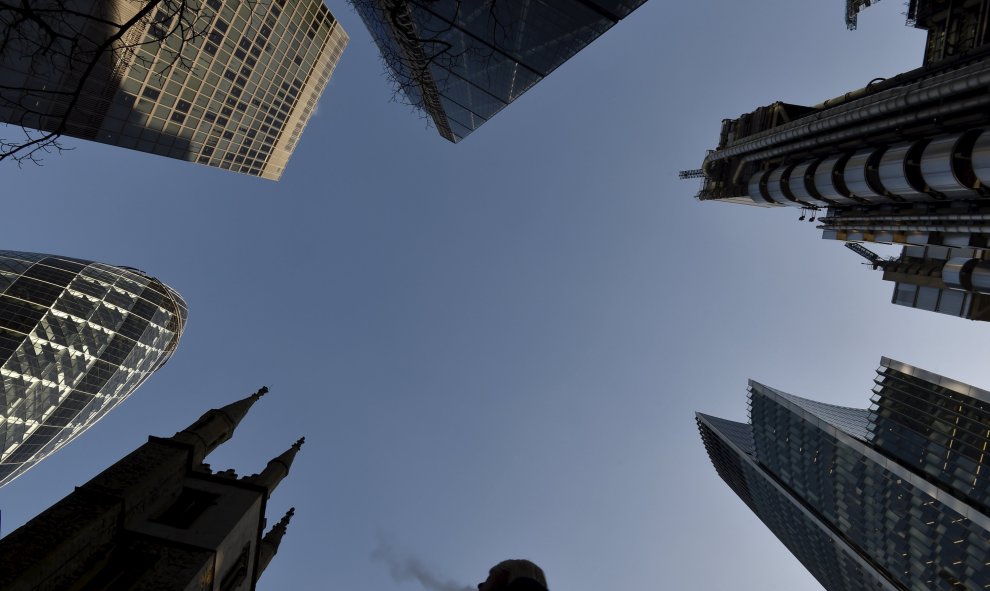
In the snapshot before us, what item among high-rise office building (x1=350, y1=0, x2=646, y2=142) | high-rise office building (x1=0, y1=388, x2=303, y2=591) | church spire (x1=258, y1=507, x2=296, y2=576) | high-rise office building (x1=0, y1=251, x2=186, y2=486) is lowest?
high-rise office building (x1=0, y1=251, x2=186, y2=486)

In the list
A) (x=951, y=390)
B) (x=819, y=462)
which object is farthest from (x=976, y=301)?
(x=819, y=462)

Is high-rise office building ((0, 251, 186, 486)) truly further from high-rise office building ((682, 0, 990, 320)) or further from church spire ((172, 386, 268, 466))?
high-rise office building ((682, 0, 990, 320))

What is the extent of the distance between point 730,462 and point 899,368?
180 feet

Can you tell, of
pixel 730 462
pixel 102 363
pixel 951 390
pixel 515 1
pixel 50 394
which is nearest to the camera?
pixel 515 1

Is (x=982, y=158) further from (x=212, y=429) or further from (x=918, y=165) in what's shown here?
(x=212, y=429)

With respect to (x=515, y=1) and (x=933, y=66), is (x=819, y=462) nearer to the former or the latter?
(x=933, y=66)

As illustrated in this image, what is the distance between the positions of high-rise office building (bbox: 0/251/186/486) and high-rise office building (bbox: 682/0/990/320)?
242 feet

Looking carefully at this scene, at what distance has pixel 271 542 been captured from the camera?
29875 millimetres

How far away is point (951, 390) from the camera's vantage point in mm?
43312

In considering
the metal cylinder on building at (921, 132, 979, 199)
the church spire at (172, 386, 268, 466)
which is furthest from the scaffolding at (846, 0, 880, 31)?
the church spire at (172, 386, 268, 466)

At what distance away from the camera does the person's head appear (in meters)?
6.13

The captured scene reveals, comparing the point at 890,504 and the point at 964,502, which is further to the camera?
the point at 890,504

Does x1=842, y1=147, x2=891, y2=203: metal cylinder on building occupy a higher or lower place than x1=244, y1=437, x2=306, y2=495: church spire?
higher

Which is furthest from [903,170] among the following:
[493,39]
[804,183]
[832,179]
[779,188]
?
[493,39]
